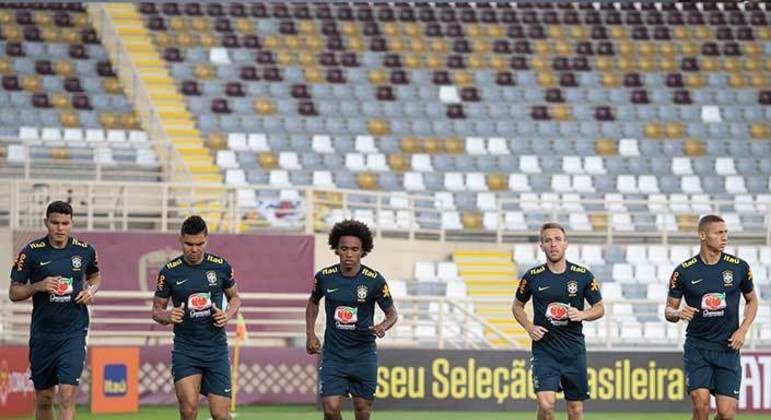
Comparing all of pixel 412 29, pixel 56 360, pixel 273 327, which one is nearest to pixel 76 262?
pixel 56 360

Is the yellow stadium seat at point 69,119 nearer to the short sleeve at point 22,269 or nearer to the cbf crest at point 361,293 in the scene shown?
the short sleeve at point 22,269

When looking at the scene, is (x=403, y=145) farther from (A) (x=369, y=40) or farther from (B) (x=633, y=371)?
(B) (x=633, y=371)

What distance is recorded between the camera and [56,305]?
1293 cm

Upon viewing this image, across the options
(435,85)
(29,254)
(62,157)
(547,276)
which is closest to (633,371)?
(547,276)

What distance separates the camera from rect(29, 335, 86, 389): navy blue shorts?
12.9m

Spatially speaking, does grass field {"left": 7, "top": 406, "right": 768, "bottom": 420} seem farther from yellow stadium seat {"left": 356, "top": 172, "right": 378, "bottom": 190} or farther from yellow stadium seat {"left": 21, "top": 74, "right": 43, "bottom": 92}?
yellow stadium seat {"left": 21, "top": 74, "right": 43, "bottom": 92}

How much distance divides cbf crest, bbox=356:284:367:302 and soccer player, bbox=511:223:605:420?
1.35 m

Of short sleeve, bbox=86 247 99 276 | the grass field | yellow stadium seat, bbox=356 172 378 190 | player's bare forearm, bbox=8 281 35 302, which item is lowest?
the grass field

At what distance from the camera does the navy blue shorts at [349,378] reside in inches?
486

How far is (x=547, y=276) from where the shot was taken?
42.3 ft

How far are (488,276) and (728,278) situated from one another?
616 inches

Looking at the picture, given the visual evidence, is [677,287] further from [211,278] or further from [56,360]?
[56,360]

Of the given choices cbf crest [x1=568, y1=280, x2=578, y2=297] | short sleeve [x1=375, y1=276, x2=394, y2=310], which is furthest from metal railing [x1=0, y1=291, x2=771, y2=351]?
short sleeve [x1=375, y1=276, x2=394, y2=310]

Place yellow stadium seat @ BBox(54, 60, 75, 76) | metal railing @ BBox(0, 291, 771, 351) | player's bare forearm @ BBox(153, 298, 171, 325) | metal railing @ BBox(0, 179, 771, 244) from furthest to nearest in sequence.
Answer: yellow stadium seat @ BBox(54, 60, 75, 76) < metal railing @ BBox(0, 179, 771, 244) < metal railing @ BBox(0, 291, 771, 351) < player's bare forearm @ BBox(153, 298, 171, 325)
